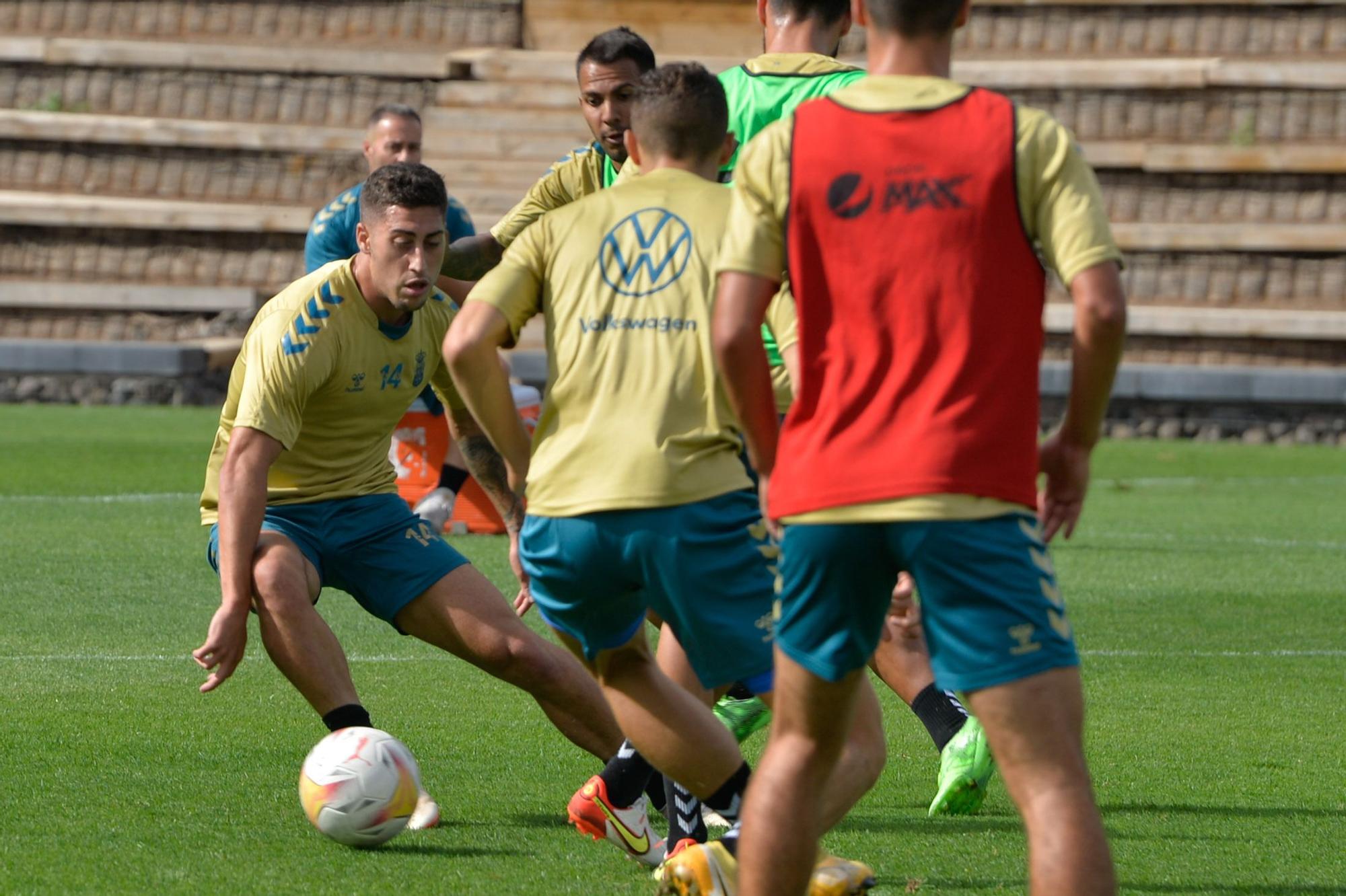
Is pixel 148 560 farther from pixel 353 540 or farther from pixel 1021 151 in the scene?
pixel 1021 151

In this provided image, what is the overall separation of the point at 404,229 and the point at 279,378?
1.82 ft

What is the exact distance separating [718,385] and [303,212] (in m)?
20.9

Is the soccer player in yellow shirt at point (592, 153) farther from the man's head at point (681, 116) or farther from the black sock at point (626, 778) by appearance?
the black sock at point (626, 778)

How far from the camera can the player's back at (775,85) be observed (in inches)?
218

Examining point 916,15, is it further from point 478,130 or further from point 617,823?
point 478,130

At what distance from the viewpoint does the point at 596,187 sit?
6668 mm

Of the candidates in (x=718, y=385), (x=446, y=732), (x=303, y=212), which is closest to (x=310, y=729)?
(x=446, y=732)

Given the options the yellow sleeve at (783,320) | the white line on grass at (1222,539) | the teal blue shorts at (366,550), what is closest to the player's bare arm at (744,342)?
the yellow sleeve at (783,320)

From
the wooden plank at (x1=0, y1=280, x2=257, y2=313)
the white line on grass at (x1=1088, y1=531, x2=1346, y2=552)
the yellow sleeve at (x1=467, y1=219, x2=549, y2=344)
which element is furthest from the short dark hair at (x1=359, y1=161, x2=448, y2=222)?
the wooden plank at (x1=0, y1=280, x2=257, y2=313)

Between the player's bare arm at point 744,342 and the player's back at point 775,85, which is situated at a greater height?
the player's back at point 775,85

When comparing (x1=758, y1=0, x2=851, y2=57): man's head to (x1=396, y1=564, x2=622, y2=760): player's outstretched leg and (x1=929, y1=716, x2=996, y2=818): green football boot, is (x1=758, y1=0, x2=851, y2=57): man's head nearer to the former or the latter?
(x1=396, y1=564, x2=622, y2=760): player's outstretched leg

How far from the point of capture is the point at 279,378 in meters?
5.74

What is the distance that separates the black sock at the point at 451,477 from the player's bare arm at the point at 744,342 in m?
8.25

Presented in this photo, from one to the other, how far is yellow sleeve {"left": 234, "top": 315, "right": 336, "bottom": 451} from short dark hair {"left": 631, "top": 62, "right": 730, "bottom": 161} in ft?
5.48
